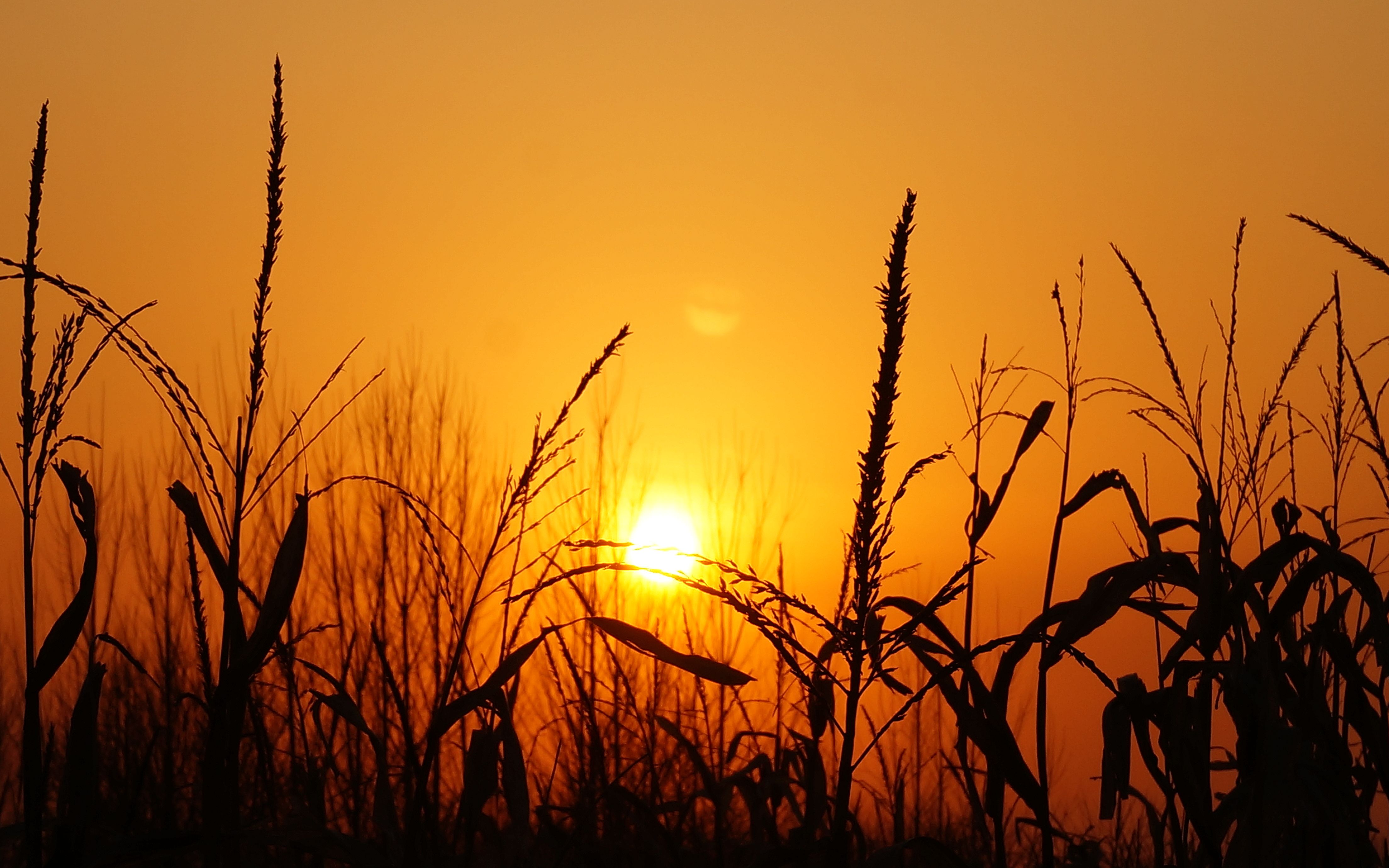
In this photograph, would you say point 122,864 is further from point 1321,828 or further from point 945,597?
point 1321,828

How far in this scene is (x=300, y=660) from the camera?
1576mm

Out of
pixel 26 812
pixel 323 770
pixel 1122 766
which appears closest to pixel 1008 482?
pixel 1122 766

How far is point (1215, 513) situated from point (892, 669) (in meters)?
0.61

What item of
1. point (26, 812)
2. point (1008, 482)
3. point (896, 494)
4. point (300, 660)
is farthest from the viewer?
point (1008, 482)

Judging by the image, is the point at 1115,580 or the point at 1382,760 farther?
the point at 1382,760

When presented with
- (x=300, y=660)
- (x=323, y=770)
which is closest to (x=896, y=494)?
(x=300, y=660)

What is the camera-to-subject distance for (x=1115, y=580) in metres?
1.64

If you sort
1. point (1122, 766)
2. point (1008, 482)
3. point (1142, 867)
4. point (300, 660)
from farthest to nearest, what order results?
point (1142, 867) → point (1008, 482) → point (1122, 766) → point (300, 660)

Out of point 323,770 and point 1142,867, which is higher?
point 323,770

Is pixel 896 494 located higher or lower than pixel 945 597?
higher

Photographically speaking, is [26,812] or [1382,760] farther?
[1382,760]

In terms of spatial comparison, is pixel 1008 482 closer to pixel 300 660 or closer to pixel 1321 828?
pixel 1321 828

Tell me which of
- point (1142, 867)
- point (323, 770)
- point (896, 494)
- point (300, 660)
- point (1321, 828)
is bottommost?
point (1142, 867)

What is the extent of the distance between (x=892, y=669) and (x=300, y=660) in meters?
0.78
